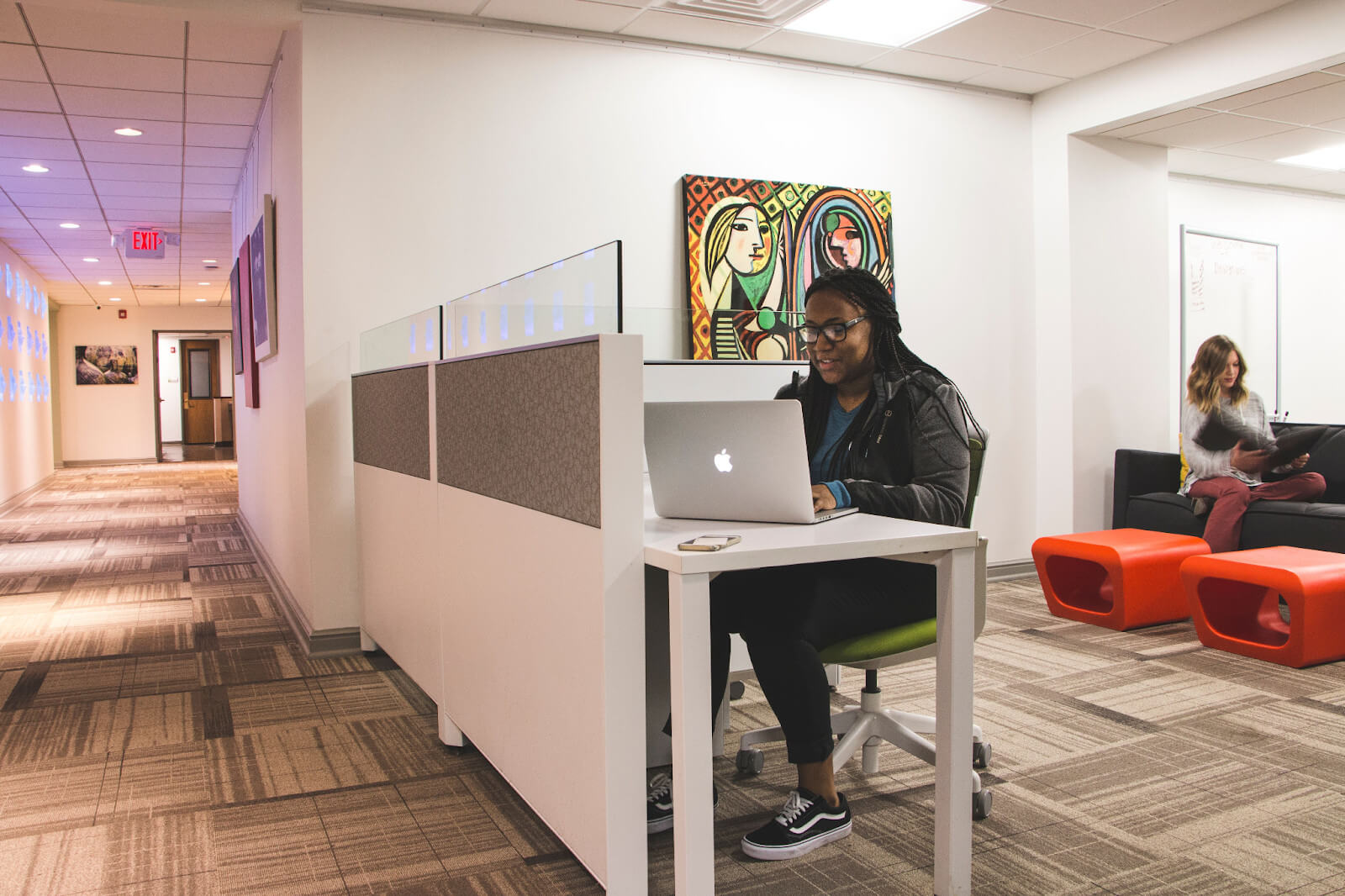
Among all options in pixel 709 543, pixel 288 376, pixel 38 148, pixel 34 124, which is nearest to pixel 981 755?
pixel 709 543

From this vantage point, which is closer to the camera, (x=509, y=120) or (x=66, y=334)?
(x=509, y=120)

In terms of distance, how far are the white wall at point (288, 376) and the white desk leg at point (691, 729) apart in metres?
2.53

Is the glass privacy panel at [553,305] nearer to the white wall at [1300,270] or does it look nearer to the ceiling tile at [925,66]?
the ceiling tile at [925,66]

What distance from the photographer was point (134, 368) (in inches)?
579

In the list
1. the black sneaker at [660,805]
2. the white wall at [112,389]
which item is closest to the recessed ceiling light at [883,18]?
the black sneaker at [660,805]

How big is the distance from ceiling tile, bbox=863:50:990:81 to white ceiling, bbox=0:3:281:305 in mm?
2511

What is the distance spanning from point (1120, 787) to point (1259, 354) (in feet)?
18.5

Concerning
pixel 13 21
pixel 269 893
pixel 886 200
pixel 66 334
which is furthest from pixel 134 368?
pixel 269 893

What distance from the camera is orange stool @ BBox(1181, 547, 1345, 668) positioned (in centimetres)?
335

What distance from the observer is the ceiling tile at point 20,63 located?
408cm

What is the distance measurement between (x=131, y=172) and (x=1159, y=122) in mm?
5748

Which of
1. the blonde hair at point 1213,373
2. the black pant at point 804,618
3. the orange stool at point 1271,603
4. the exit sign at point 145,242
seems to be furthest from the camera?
the exit sign at point 145,242

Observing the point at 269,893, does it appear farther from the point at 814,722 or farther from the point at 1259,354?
the point at 1259,354

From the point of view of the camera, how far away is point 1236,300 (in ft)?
Answer: 22.7
